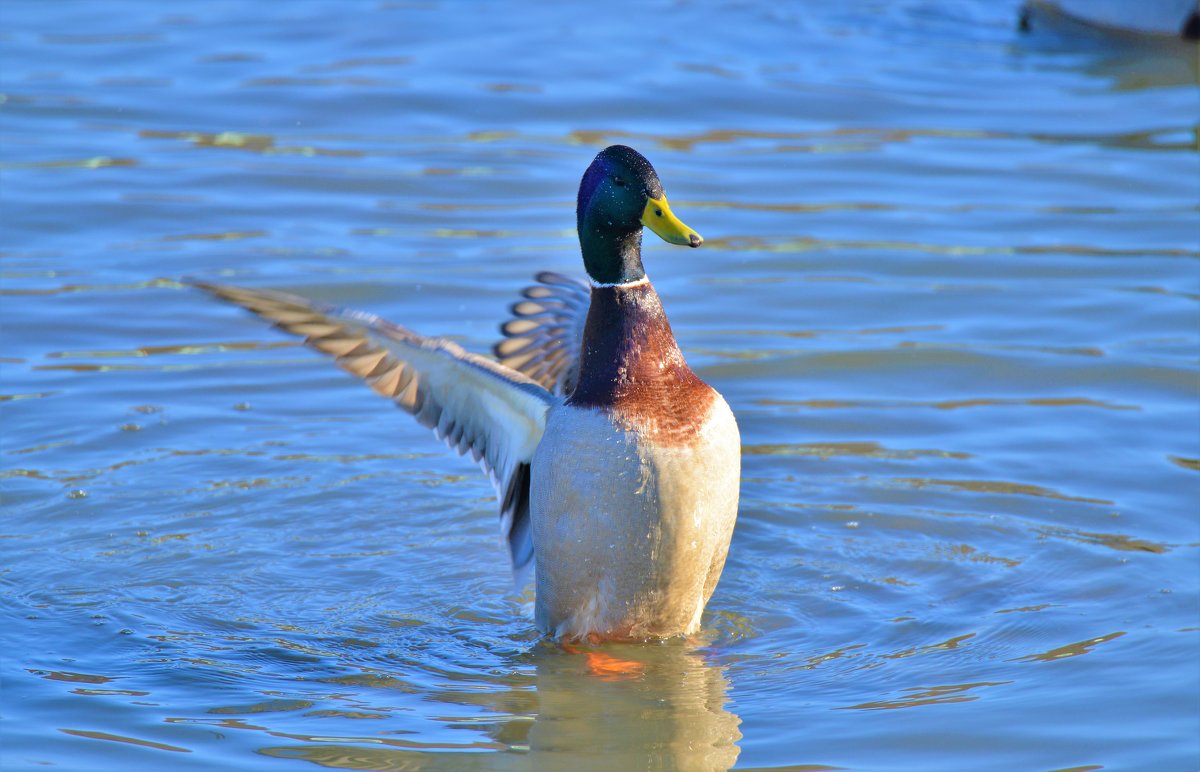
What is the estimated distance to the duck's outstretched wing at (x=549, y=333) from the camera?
6.22 m

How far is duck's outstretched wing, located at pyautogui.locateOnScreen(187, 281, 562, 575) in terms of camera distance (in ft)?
17.0

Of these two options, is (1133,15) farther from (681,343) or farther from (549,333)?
(549,333)

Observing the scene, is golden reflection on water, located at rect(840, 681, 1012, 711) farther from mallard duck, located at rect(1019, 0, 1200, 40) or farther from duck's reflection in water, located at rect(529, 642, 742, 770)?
mallard duck, located at rect(1019, 0, 1200, 40)

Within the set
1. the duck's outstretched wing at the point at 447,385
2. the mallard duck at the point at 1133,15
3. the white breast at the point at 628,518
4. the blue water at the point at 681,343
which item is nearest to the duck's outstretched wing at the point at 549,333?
the blue water at the point at 681,343

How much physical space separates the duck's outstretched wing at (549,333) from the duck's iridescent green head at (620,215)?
3.74 feet

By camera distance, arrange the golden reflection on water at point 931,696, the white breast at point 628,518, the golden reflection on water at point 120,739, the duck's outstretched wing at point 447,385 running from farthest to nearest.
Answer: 1. the duck's outstretched wing at point 447,385
2. the white breast at point 628,518
3. the golden reflection on water at point 931,696
4. the golden reflection on water at point 120,739

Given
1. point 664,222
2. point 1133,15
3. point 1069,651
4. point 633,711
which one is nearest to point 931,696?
point 1069,651

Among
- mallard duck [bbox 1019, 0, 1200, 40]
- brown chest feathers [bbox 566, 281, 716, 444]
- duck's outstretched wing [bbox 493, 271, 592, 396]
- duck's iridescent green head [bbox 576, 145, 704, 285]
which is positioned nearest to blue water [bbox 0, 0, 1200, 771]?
mallard duck [bbox 1019, 0, 1200, 40]

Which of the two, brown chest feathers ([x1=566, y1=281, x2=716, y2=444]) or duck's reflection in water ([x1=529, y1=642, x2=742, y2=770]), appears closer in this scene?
duck's reflection in water ([x1=529, y1=642, x2=742, y2=770])

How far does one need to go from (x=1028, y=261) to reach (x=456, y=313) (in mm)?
2886

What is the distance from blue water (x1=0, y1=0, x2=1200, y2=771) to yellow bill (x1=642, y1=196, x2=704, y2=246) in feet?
4.07

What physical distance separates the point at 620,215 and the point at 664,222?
0.14m

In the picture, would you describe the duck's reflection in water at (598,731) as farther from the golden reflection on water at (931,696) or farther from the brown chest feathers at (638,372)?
the brown chest feathers at (638,372)

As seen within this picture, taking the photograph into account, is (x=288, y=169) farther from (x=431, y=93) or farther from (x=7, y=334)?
(x=7, y=334)
